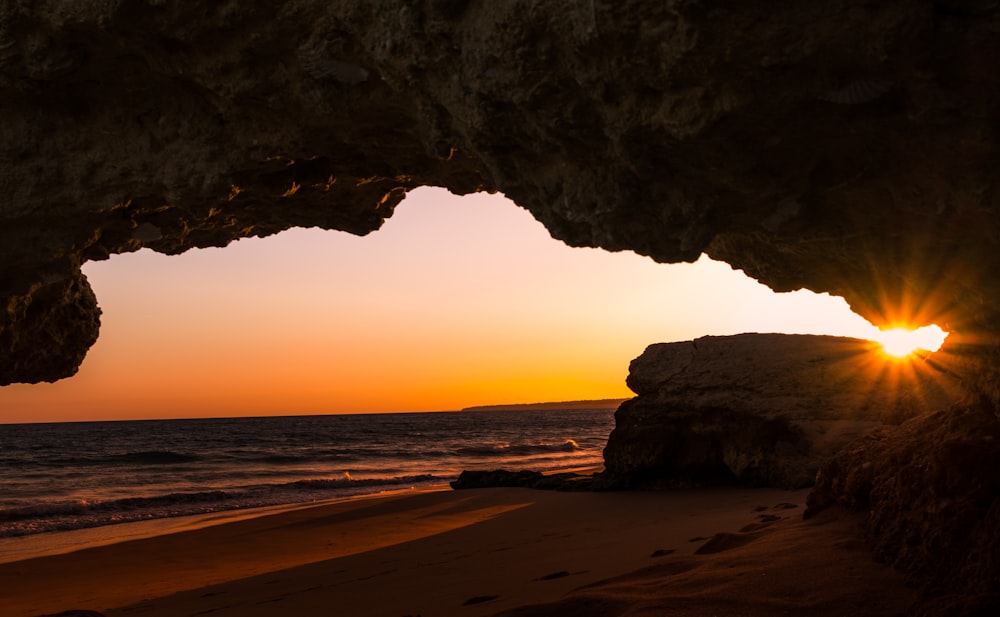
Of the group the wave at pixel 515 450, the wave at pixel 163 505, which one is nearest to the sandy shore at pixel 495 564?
the wave at pixel 163 505

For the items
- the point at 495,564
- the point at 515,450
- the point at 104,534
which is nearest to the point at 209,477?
the point at 104,534

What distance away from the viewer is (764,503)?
9031 millimetres

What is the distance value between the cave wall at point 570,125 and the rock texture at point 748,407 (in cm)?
718

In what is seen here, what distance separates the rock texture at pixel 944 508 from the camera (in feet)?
10.6

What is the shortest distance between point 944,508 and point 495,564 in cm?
434

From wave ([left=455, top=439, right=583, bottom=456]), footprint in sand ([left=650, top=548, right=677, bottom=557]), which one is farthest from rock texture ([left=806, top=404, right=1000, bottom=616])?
wave ([left=455, top=439, right=583, bottom=456])

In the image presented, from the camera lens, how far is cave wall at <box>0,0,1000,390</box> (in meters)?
2.63

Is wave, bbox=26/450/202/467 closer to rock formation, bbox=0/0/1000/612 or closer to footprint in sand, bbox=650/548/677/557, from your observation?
rock formation, bbox=0/0/1000/612

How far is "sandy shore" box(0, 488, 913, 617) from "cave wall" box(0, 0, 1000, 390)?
64.1 inches

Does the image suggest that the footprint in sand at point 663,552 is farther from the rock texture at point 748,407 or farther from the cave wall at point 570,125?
the rock texture at point 748,407

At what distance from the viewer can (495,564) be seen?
7.01 meters

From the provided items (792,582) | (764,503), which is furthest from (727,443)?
(792,582)

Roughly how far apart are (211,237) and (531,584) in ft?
12.9

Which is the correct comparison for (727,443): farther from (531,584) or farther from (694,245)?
(694,245)
